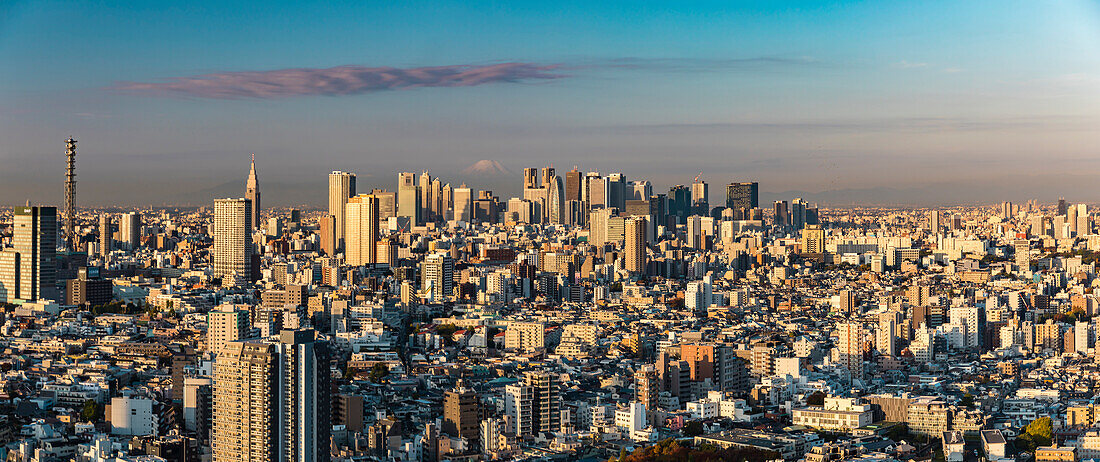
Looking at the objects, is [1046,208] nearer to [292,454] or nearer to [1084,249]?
[1084,249]

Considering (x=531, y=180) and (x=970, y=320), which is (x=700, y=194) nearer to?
(x=531, y=180)

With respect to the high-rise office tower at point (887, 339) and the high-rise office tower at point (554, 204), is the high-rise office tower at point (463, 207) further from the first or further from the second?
the high-rise office tower at point (887, 339)

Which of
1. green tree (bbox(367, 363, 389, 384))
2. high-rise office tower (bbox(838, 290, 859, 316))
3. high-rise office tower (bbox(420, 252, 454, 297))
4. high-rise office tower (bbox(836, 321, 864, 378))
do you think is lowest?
green tree (bbox(367, 363, 389, 384))

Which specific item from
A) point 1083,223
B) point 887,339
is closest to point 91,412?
point 887,339

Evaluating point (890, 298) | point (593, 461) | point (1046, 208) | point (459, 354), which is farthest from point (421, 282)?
point (593, 461)

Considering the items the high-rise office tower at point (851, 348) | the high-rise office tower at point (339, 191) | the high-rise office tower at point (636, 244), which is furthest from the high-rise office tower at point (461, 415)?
the high-rise office tower at point (339, 191)

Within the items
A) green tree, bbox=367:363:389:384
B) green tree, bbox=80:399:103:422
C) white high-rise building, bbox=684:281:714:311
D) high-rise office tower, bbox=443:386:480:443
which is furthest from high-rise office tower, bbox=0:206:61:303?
high-rise office tower, bbox=443:386:480:443

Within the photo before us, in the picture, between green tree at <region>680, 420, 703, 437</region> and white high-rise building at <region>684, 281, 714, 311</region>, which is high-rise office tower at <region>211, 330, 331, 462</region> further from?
white high-rise building at <region>684, 281, 714, 311</region>
